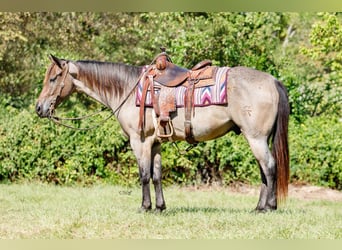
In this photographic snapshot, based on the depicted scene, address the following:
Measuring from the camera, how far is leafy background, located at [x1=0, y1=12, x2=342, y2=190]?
32.2ft

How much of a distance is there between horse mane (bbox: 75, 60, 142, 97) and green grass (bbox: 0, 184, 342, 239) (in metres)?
1.34

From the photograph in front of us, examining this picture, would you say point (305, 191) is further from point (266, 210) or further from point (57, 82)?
point (57, 82)

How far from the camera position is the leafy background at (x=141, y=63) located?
9.82 meters

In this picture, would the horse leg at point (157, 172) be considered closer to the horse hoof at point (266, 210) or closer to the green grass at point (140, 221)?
the green grass at point (140, 221)

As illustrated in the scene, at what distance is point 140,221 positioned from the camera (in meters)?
5.70

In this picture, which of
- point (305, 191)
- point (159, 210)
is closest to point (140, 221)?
point (159, 210)

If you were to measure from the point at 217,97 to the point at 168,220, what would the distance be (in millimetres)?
1332

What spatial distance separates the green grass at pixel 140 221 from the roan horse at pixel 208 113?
0.42m

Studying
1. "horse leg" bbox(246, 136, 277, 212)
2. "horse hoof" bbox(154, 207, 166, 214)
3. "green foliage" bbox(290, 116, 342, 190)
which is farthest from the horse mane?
"green foliage" bbox(290, 116, 342, 190)

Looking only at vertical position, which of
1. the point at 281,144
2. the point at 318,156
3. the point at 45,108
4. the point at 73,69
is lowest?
the point at 318,156

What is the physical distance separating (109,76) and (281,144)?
202 centimetres

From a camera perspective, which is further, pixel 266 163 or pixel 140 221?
pixel 266 163

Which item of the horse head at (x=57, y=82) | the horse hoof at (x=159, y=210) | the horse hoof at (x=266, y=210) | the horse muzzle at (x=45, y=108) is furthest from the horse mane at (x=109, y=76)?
the horse hoof at (x=266, y=210)

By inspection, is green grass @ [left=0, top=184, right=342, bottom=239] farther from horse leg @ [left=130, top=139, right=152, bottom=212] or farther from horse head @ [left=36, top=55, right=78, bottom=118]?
horse head @ [left=36, top=55, right=78, bottom=118]
